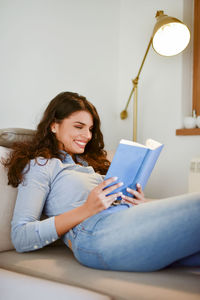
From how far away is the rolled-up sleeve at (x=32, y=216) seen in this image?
950 mm

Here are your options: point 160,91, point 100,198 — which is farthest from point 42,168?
point 160,91

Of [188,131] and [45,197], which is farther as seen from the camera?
[188,131]

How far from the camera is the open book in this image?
34.5 inches

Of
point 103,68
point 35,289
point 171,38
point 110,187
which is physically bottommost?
point 35,289

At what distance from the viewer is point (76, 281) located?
0.80 meters

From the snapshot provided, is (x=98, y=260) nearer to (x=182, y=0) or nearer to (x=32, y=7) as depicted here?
(x=32, y=7)

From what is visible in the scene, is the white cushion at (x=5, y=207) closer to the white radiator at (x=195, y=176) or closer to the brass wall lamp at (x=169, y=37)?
the white radiator at (x=195, y=176)

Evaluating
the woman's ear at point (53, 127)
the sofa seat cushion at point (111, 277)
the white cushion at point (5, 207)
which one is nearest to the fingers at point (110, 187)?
the sofa seat cushion at point (111, 277)

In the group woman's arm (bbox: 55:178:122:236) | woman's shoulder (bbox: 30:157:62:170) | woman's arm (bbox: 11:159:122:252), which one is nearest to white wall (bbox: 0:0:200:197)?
woman's shoulder (bbox: 30:157:62:170)

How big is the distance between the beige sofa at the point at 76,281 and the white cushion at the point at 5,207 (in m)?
0.04

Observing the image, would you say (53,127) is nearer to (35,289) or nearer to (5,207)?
(5,207)

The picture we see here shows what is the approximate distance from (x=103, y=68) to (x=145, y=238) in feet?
5.86

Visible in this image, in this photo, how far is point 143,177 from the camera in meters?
1.04

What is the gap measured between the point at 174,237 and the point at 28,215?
47cm
